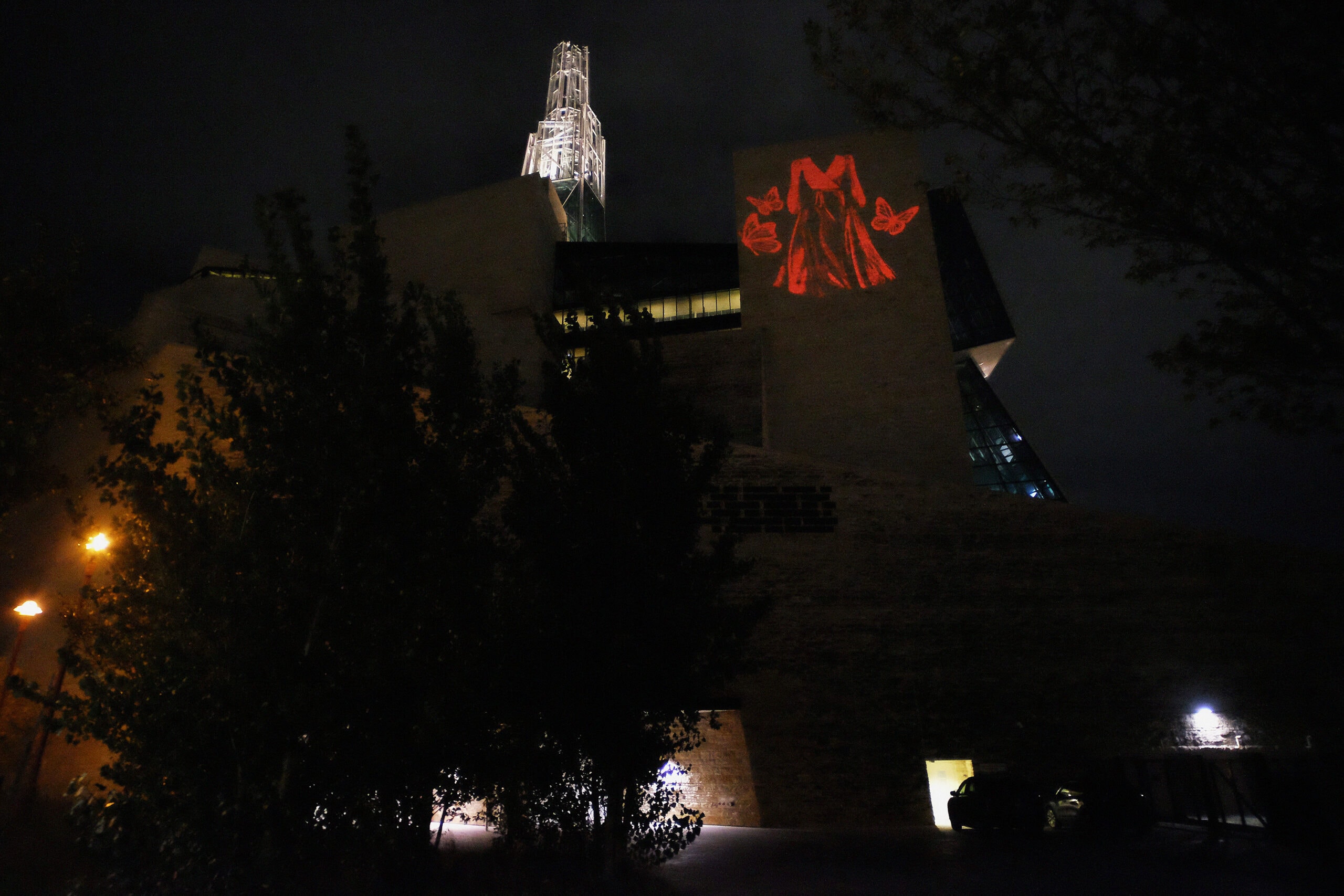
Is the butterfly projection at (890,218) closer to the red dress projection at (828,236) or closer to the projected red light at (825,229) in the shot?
the projected red light at (825,229)

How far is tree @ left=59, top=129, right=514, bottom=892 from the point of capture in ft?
17.9

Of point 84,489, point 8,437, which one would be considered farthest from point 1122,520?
point 84,489

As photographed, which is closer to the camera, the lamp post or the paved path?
the paved path

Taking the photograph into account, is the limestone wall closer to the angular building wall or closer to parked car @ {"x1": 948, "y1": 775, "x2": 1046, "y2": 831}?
parked car @ {"x1": 948, "y1": 775, "x2": 1046, "y2": 831}

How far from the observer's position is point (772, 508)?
15992 mm

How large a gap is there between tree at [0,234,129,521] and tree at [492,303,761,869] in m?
13.0

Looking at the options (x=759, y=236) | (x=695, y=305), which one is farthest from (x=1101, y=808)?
(x=695, y=305)

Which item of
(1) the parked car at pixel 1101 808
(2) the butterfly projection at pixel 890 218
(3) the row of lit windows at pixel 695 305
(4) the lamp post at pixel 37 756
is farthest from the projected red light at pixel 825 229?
(4) the lamp post at pixel 37 756

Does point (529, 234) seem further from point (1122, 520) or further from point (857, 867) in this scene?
point (857, 867)

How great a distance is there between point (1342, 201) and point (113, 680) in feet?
34.9

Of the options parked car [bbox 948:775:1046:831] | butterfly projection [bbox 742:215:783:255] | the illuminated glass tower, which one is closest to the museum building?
parked car [bbox 948:775:1046:831]

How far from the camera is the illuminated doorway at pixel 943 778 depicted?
13930mm

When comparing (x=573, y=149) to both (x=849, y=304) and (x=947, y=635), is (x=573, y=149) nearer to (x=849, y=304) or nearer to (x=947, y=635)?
(x=849, y=304)

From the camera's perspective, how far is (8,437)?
1285 cm
